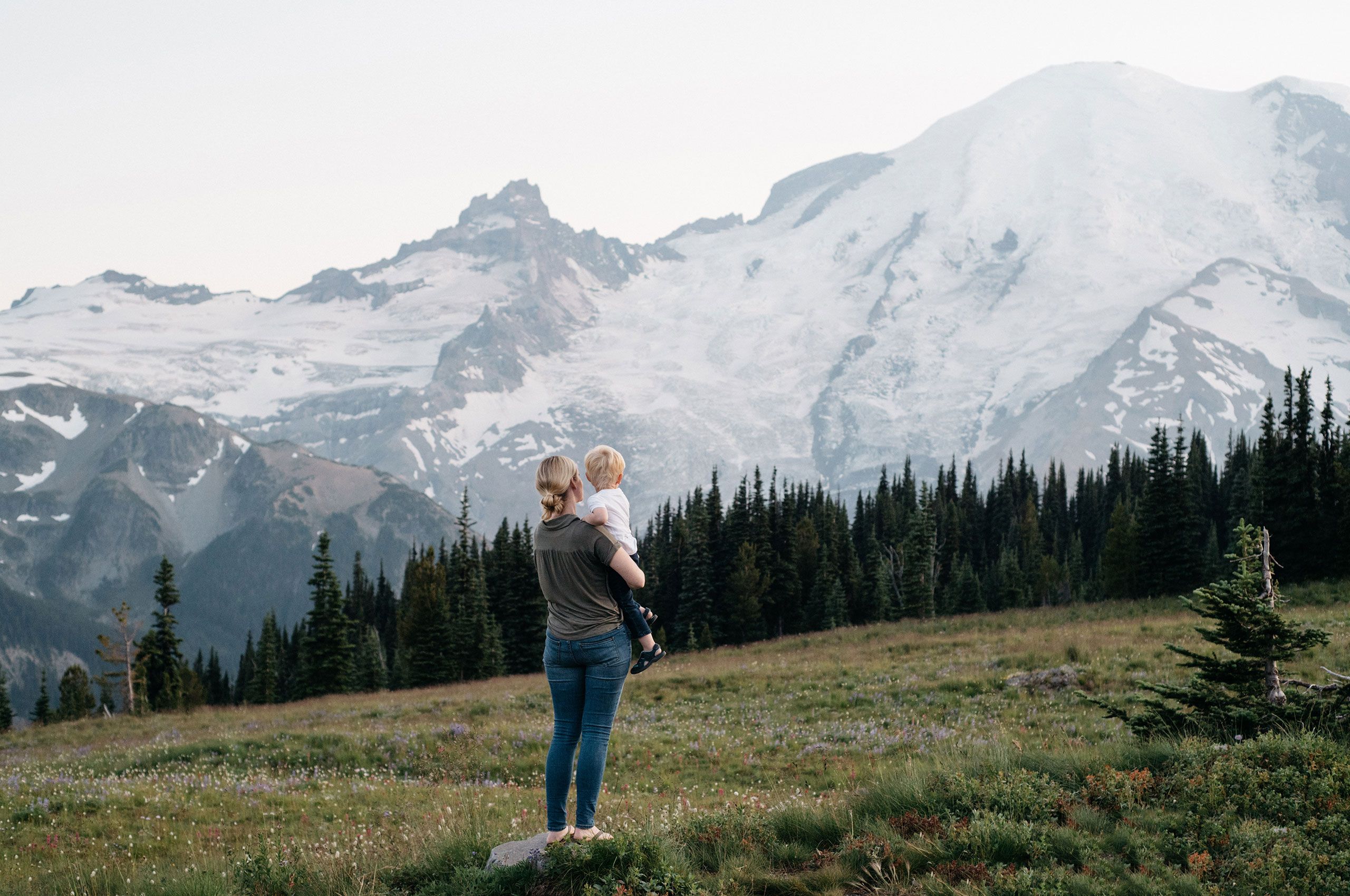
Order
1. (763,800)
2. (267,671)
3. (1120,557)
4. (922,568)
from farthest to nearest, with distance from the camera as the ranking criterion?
(267,671) → (1120,557) → (922,568) → (763,800)

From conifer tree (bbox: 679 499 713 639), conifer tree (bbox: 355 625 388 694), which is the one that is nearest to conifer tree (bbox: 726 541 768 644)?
conifer tree (bbox: 679 499 713 639)

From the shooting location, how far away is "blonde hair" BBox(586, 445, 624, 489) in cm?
767

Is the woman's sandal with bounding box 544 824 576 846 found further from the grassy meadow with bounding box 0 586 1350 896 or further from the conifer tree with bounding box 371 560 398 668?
the conifer tree with bounding box 371 560 398 668

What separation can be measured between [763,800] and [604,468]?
471 cm

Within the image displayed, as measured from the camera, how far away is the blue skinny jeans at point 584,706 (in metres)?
7.64

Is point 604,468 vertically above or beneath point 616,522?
above

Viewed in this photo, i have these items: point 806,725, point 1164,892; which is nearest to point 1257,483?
point 806,725

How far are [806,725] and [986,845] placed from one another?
13110 millimetres

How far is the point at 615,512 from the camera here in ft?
25.0

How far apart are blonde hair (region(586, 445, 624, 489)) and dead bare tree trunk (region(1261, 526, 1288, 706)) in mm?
6907

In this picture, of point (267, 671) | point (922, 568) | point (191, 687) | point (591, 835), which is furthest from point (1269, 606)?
point (267, 671)

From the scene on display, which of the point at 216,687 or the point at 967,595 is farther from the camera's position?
the point at 216,687

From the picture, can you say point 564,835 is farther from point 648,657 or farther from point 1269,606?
point 1269,606

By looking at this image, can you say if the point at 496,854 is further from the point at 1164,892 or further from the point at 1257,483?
the point at 1257,483
